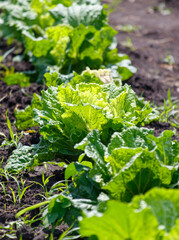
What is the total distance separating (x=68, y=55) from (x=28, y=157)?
1531 mm

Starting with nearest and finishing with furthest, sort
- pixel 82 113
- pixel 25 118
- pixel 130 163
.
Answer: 1. pixel 130 163
2. pixel 82 113
3. pixel 25 118

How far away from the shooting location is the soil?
2199mm

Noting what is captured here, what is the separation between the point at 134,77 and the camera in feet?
13.3

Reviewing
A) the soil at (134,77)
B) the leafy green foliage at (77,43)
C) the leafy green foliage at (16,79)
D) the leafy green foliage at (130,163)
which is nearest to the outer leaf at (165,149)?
the leafy green foliage at (130,163)

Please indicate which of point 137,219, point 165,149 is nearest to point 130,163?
point 165,149

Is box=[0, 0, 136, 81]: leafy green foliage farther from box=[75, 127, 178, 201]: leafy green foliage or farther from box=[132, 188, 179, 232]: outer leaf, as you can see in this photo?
box=[132, 188, 179, 232]: outer leaf

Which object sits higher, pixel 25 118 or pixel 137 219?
pixel 137 219

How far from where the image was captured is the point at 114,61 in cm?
387

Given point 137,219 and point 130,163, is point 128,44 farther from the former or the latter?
point 137,219

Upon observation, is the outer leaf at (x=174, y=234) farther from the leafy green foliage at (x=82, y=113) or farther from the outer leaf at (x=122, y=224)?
the leafy green foliage at (x=82, y=113)

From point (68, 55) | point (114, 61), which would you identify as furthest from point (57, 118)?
point (114, 61)

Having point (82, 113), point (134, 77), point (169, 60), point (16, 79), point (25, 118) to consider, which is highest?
point (82, 113)

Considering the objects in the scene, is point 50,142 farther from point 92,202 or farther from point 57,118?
point 92,202

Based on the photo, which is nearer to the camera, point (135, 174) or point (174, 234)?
point (174, 234)
